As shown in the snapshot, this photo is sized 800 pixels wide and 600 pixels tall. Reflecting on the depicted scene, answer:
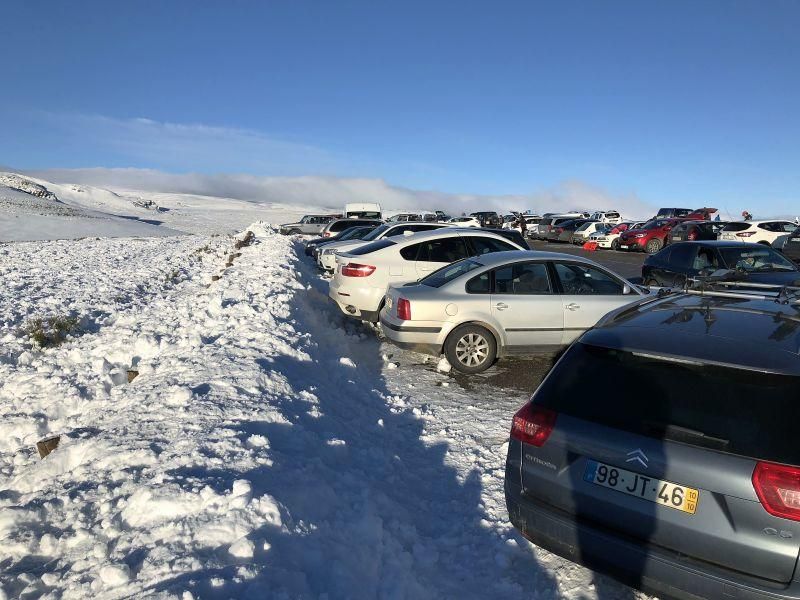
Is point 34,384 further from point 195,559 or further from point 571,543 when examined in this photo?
point 571,543

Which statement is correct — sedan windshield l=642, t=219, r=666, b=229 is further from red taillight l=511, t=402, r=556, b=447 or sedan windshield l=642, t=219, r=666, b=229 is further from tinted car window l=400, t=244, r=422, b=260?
red taillight l=511, t=402, r=556, b=447

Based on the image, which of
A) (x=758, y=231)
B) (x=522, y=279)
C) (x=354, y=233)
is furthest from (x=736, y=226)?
(x=522, y=279)

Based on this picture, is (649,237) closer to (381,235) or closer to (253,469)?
(381,235)

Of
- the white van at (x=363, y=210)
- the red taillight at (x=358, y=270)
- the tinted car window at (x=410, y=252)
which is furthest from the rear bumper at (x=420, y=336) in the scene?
the white van at (x=363, y=210)

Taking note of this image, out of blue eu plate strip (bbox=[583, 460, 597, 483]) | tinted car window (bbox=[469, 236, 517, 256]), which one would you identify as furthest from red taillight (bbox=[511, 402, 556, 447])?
tinted car window (bbox=[469, 236, 517, 256])

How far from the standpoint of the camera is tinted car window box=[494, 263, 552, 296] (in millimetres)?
7176

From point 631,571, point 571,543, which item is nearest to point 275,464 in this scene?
point 571,543

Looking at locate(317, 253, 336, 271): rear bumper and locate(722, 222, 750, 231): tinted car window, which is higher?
locate(722, 222, 750, 231): tinted car window

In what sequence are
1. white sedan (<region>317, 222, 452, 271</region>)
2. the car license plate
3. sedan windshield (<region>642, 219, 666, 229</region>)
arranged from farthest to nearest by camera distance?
sedan windshield (<region>642, 219, 666, 229</region>) → white sedan (<region>317, 222, 452, 271</region>) → the car license plate

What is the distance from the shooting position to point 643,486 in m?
2.63

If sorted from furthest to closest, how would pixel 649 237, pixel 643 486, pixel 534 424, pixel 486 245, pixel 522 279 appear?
pixel 649 237 → pixel 486 245 → pixel 522 279 → pixel 534 424 → pixel 643 486

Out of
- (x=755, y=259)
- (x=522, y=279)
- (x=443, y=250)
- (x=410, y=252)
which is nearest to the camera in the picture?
(x=522, y=279)

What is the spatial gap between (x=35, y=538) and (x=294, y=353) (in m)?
3.38

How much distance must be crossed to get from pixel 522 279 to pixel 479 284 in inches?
Answer: 24.2
